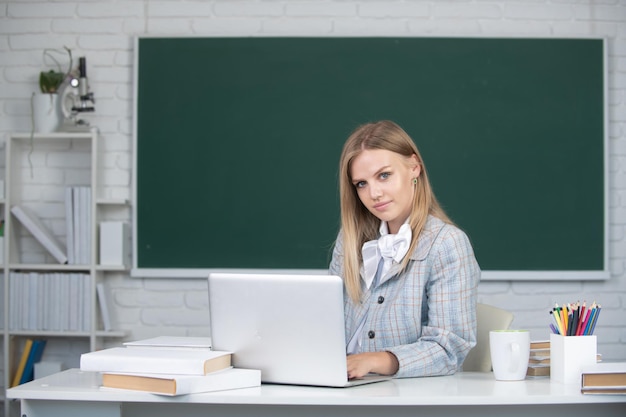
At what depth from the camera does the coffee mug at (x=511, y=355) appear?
177cm

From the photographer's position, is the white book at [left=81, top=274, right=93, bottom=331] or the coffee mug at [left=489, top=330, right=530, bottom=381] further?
the white book at [left=81, top=274, right=93, bottom=331]

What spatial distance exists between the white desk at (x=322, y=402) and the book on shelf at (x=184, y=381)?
0.05 ft

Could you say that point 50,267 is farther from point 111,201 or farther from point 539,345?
point 539,345

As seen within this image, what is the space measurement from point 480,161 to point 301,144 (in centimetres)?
81

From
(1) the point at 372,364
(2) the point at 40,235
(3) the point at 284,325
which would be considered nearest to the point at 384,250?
(1) the point at 372,364

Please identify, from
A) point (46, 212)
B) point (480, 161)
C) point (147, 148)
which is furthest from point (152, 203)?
point (480, 161)

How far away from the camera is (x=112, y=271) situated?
12.5ft

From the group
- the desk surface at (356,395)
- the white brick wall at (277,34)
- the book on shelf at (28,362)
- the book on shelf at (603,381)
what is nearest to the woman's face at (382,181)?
the desk surface at (356,395)

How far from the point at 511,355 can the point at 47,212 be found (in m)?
2.65

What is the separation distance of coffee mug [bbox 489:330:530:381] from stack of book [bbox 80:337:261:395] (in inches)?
20.5

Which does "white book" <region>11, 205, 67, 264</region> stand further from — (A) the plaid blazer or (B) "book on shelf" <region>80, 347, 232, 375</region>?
(B) "book on shelf" <region>80, 347, 232, 375</region>

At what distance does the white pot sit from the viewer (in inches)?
Result: 146

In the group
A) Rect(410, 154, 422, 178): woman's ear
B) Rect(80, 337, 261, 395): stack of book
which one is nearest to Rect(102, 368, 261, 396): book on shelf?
Rect(80, 337, 261, 395): stack of book

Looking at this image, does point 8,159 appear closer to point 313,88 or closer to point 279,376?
point 313,88
